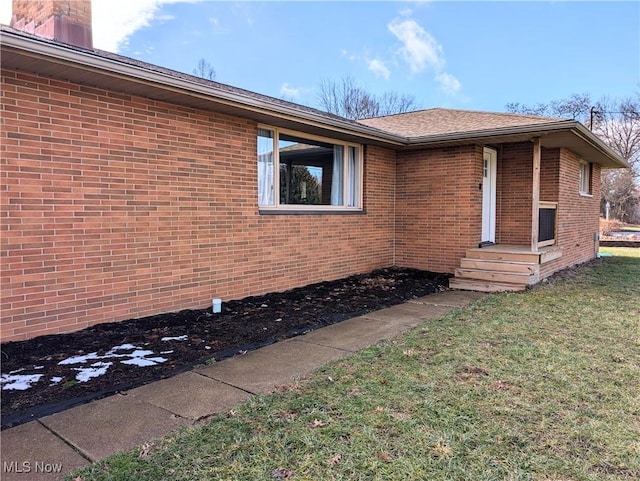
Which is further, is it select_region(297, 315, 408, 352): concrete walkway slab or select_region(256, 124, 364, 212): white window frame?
select_region(256, 124, 364, 212): white window frame

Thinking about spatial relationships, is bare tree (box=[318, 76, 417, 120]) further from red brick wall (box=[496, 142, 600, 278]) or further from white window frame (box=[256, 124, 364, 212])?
white window frame (box=[256, 124, 364, 212])

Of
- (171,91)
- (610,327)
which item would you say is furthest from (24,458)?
(610,327)

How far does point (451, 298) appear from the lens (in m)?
7.21

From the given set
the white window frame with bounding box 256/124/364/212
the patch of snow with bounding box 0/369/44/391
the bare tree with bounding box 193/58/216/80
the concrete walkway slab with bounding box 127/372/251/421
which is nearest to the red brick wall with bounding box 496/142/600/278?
the white window frame with bounding box 256/124/364/212

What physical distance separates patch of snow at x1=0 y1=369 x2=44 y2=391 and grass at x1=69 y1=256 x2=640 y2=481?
149 centimetres

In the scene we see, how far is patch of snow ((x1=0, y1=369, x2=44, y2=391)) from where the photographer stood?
335cm

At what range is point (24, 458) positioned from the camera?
96.3 inches

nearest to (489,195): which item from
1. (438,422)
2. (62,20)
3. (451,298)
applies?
(451,298)

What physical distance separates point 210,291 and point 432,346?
323 centimetres

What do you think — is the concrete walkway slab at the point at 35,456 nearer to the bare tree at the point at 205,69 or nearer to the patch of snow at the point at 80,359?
the patch of snow at the point at 80,359

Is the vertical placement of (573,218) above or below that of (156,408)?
above

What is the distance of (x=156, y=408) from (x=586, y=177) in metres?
13.9

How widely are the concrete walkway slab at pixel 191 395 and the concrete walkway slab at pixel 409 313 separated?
2.76 meters

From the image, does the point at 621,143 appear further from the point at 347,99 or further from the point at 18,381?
the point at 18,381
